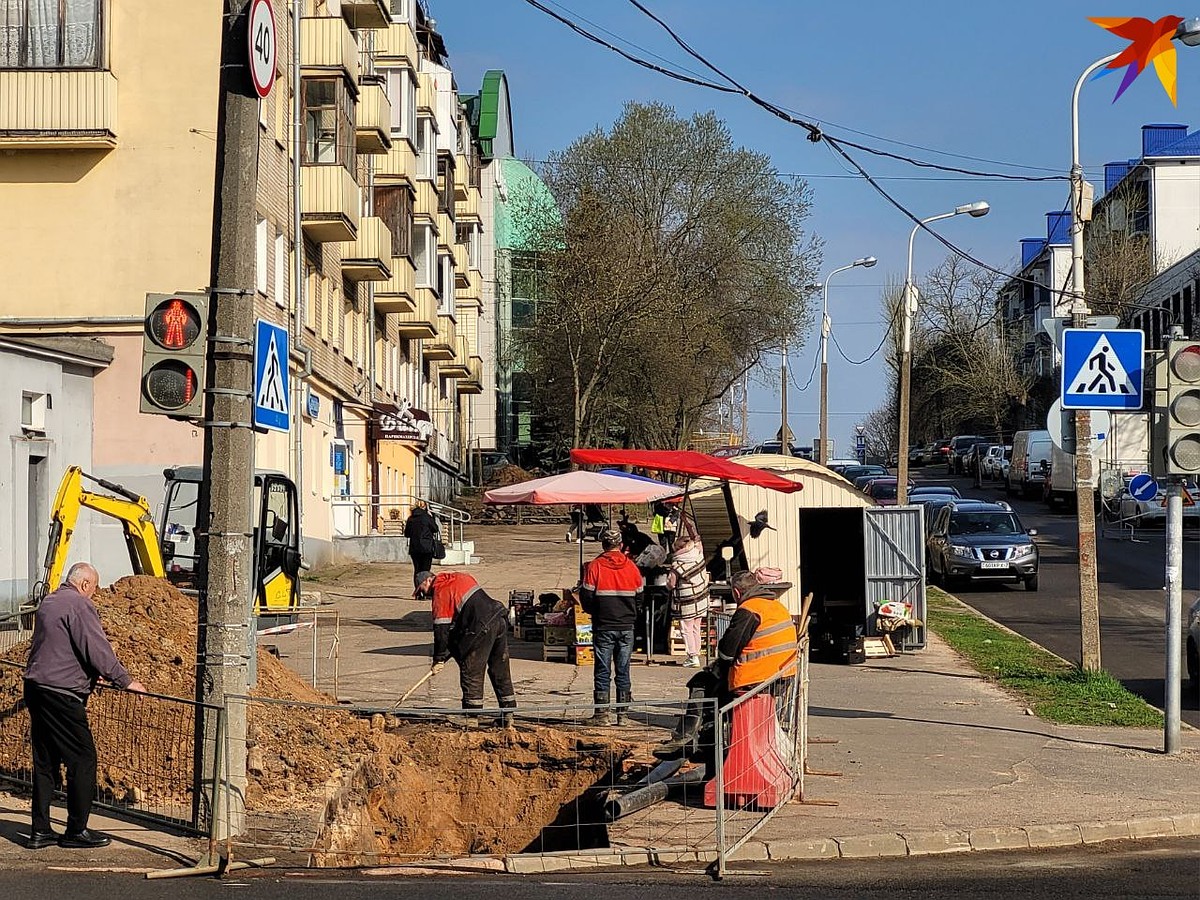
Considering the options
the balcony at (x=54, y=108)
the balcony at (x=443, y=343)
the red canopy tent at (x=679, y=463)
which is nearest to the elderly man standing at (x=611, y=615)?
the red canopy tent at (x=679, y=463)

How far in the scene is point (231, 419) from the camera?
9.82 meters

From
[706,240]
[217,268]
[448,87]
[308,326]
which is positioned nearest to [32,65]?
[308,326]

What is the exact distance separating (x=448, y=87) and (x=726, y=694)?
48134 millimetres

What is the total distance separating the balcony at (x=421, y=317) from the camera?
49125 millimetres

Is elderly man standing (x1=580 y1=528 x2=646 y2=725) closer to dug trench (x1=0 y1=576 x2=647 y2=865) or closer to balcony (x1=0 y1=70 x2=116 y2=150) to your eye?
dug trench (x1=0 y1=576 x2=647 y2=865)

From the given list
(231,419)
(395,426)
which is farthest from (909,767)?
(395,426)

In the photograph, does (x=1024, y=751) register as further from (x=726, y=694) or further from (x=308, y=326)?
(x=308, y=326)

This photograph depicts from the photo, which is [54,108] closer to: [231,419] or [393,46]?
[393,46]

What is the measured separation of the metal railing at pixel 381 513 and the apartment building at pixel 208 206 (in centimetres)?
16

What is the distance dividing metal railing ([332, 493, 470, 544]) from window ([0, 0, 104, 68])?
1279 centimetres

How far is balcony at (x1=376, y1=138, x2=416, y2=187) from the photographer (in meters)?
43.4

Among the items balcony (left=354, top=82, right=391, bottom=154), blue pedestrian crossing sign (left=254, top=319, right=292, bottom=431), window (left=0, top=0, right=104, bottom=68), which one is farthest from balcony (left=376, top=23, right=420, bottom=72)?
blue pedestrian crossing sign (left=254, top=319, right=292, bottom=431)

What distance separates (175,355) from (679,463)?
10.8 metres

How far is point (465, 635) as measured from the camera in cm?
1440
